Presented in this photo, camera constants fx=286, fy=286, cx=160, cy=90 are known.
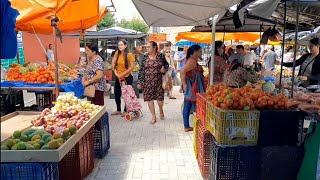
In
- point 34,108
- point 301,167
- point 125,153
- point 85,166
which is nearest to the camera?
point 301,167

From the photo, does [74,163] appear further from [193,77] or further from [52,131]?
[193,77]

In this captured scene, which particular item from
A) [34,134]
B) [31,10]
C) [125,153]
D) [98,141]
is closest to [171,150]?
[125,153]

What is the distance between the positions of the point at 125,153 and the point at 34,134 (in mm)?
2047

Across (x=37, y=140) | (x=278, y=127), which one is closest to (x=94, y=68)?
(x=37, y=140)

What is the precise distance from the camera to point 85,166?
3.81 m

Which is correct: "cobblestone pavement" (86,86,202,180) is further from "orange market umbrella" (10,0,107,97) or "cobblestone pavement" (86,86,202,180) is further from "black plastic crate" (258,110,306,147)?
"orange market umbrella" (10,0,107,97)

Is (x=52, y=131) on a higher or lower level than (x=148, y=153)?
higher

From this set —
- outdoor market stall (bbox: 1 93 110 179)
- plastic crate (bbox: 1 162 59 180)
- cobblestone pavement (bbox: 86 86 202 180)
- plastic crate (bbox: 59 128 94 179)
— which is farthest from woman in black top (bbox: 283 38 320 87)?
plastic crate (bbox: 1 162 59 180)

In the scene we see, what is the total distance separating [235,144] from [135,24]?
63.0 meters

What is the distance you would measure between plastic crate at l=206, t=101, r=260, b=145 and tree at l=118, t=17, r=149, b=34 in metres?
54.6

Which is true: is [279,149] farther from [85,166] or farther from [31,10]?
[31,10]

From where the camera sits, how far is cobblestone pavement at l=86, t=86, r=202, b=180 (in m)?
4.00

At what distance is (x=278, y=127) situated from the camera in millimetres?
3121

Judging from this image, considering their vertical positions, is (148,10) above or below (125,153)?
above
